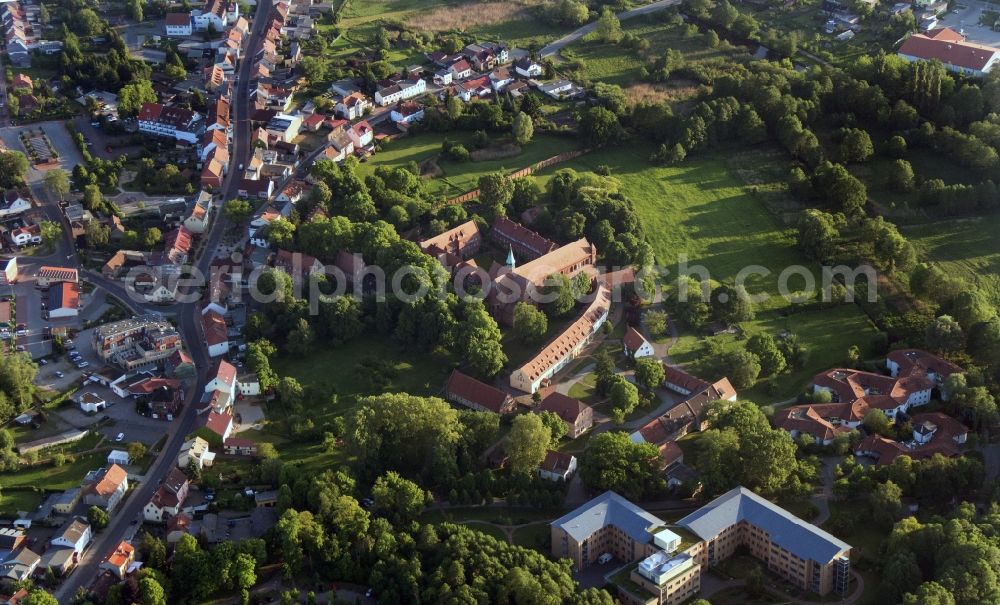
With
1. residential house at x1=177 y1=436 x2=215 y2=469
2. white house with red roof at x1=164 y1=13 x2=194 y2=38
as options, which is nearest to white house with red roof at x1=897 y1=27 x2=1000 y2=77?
white house with red roof at x1=164 y1=13 x2=194 y2=38

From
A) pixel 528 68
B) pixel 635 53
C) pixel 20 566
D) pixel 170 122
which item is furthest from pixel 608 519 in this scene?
pixel 635 53

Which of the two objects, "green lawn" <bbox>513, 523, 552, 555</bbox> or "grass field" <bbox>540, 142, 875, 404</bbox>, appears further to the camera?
"grass field" <bbox>540, 142, 875, 404</bbox>

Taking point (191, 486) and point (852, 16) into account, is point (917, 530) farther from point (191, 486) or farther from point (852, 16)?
point (852, 16)

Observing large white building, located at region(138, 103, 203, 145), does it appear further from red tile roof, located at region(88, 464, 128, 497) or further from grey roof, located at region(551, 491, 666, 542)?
grey roof, located at region(551, 491, 666, 542)

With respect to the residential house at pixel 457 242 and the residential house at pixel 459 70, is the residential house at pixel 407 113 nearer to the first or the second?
the residential house at pixel 459 70

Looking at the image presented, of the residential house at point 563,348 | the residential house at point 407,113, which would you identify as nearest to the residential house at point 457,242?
the residential house at point 563,348

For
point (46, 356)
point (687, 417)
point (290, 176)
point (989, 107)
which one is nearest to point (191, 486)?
point (46, 356)
